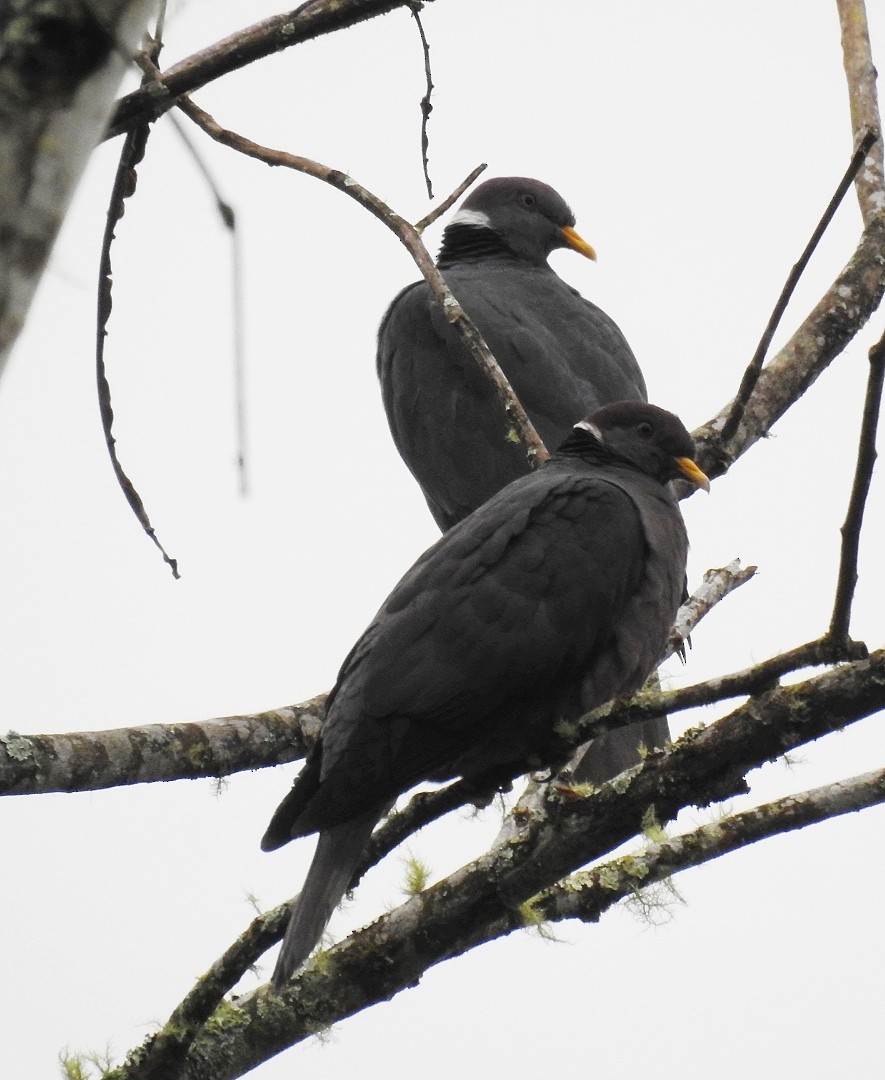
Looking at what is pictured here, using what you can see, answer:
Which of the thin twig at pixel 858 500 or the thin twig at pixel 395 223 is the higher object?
the thin twig at pixel 395 223

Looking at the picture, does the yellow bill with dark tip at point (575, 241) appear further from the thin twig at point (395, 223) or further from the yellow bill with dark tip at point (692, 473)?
the thin twig at point (395, 223)

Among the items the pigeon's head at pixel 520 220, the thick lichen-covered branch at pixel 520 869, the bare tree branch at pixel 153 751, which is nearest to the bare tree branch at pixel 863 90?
the pigeon's head at pixel 520 220

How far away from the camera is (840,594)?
2.13 metres

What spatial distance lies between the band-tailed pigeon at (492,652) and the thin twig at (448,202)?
747mm

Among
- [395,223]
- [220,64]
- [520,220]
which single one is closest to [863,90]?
[520,220]

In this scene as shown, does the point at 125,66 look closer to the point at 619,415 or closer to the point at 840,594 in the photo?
the point at 840,594

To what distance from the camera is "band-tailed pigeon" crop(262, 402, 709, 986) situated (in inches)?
127

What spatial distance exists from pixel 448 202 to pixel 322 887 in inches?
69.9

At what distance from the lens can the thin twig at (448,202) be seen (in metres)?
3.67

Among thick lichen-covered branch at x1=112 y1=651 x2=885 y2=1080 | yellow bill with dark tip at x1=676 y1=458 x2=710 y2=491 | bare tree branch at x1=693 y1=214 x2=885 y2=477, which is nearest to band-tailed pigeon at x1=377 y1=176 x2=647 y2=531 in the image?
bare tree branch at x1=693 y1=214 x2=885 y2=477

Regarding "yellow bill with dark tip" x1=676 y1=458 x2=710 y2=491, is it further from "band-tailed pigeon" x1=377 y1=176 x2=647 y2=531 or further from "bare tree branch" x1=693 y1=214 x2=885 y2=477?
"band-tailed pigeon" x1=377 y1=176 x2=647 y2=531

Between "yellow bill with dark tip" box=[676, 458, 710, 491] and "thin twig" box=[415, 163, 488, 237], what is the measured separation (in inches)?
43.1

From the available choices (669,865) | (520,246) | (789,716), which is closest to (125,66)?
(789,716)

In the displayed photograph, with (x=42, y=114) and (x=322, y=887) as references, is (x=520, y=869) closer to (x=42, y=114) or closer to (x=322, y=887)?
(x=322, y=887)
